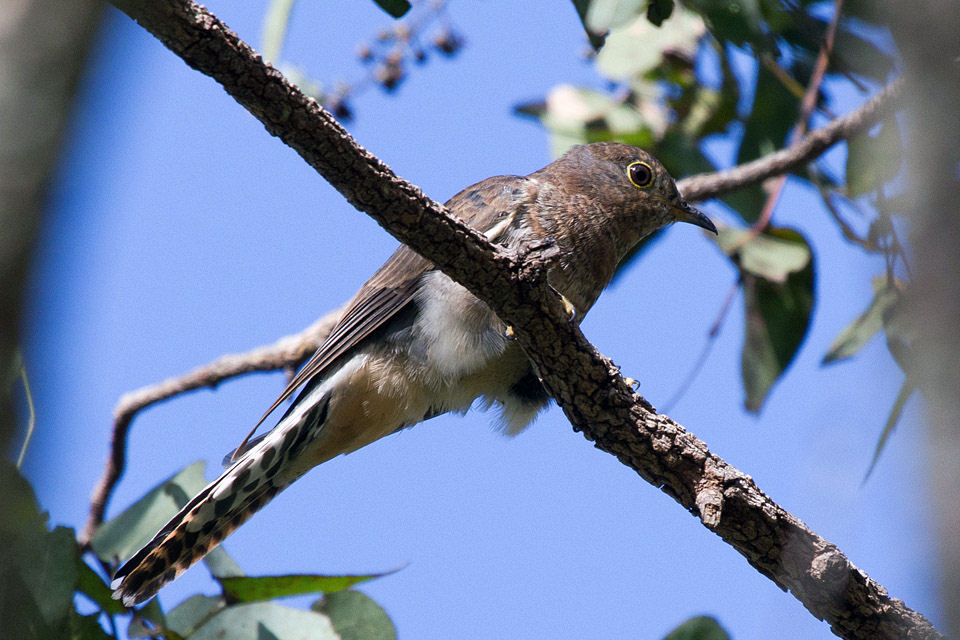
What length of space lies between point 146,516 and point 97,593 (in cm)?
74

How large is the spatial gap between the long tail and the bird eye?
2429 mm

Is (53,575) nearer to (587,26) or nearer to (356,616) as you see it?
(356,616)

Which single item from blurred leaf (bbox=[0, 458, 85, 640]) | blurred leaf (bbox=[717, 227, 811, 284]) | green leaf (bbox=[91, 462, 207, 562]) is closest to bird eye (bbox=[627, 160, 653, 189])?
blurred leaf (bbox=[717, 227, 811, 284])

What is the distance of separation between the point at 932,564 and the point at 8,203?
4.04 feet

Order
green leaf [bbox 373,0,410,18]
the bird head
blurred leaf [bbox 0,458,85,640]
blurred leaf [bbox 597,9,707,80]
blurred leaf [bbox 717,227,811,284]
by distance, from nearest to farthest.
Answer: blurred leaf [bbox 0,458,85,640]
green leaf [bbox 373,0,410,18]
the bird head
blurred leaf [bbox 717,227,811,284]
blurred leaf [bbox 597,9,707,80]

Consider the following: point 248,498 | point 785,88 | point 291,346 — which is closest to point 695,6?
point 785,88

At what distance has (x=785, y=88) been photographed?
6.23 metres

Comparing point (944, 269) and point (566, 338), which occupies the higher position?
point (566, 338)

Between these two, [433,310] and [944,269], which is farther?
[433,310]

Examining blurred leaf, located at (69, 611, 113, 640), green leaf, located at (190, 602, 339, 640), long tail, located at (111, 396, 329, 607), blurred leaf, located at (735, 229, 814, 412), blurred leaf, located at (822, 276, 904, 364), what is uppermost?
long tail, located at (111, 396, 329, 607)

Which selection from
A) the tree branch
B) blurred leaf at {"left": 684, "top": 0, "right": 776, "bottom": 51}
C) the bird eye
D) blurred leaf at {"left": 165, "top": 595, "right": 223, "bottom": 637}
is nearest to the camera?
the tree branch

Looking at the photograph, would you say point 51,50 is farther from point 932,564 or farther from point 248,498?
point 248,498

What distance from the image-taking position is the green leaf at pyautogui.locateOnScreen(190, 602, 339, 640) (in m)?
4.30

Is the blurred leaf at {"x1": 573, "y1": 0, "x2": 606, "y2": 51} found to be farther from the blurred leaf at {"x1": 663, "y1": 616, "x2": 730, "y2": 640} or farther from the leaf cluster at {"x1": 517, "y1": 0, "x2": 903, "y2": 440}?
the blurred leaf at {"x1": 663, "y1": 616, "x2": 730, "y2": 640}
